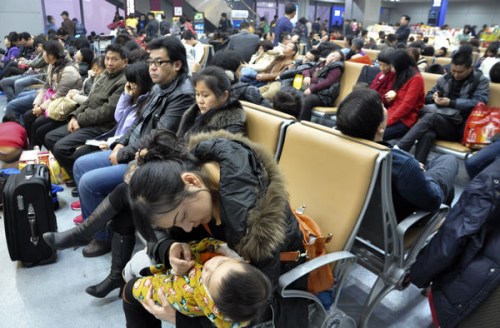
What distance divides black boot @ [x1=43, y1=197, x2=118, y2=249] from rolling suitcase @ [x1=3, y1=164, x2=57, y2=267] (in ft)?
0.49

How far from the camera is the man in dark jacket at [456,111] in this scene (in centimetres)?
309

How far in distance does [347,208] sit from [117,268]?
120cm

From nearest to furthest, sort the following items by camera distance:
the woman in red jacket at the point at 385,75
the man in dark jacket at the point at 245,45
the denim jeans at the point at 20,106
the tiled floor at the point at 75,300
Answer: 1. the tiled floor at the point at 75,300
2. the woman in red jacket at the point at 385,75
3. the denim jeans at the point at 20,106
4. the man in dark jacket at the point at 245,45

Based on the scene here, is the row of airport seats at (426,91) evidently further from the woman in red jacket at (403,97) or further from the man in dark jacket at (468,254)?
the man in dark jacket at (468,254)

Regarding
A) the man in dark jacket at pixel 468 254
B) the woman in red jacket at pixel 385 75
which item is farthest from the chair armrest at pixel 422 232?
the woman in red jacket at pixel 385 75

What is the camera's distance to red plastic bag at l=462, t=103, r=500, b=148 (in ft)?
9.32

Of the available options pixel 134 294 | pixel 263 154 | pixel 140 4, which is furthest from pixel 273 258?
pixel 140 4

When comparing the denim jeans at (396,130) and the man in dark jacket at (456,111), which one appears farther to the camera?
the denim jeans at (396,130)

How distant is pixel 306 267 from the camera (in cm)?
125

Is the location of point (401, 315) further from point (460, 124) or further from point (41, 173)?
point (41, 173)

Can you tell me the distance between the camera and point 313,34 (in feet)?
36.2

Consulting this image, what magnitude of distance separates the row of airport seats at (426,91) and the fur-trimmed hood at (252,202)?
88.3 inches

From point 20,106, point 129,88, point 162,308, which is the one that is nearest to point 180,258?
point 162,308

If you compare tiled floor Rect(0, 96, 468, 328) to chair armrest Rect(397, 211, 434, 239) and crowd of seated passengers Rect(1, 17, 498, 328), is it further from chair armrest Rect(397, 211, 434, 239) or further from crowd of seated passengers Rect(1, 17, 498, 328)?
chair armrest Rect(397, 211, 434, 239)
